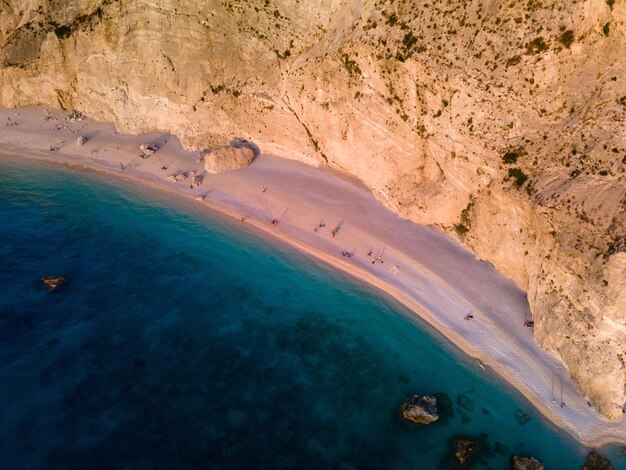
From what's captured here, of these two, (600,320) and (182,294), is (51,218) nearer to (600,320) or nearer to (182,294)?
(182,294)

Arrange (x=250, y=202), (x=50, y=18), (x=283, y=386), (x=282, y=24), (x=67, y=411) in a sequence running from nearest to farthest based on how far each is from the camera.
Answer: (x=67, y=411)
(x=283, y=386)
(x=282, y=24)
(x=250, y=202)
(x=50, y=18)

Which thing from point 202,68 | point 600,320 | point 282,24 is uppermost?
point 282,24

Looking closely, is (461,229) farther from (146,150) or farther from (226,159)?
(146,150)

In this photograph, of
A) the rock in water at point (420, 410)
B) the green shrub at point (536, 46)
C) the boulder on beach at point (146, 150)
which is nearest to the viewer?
the green shrub at point (536, 46)

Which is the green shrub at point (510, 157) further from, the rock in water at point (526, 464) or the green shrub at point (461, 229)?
the rock in water at point (526, 464)

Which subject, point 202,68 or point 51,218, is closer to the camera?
point 51,218

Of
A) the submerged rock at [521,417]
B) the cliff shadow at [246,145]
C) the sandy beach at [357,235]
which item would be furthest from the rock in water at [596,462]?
the cliff shadow at [246,145]

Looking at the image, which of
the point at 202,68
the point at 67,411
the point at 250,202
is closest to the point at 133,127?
the point at 202,68
